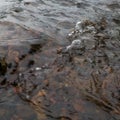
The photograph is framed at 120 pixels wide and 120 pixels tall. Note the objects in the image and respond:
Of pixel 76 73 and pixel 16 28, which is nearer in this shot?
pixel 76 73

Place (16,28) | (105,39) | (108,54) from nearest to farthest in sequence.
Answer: (108,54)
(105,39)
(16,28)

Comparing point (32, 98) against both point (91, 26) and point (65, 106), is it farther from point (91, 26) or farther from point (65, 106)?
point (91, 26)

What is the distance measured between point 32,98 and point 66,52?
1.32m

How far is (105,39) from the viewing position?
5.14 m

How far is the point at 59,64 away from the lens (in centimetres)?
446

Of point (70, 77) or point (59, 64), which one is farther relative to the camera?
point (59, 64)

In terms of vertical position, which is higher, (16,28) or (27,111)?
(16,28)

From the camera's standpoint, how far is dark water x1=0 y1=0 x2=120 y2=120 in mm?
3596

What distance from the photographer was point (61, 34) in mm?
Answer: 5453

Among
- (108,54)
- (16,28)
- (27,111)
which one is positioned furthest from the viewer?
(16,28)

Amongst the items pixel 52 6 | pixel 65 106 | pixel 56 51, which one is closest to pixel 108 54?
pixel 56 51

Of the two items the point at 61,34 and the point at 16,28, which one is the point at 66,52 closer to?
the point at 61,34

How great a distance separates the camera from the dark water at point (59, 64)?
11.8 ft

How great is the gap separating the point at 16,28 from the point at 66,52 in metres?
1.42
